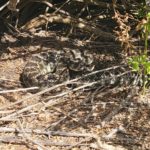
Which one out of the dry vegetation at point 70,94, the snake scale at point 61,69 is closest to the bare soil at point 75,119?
the dry vegetation at point 70,94

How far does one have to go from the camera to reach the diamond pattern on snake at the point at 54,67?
5.64m

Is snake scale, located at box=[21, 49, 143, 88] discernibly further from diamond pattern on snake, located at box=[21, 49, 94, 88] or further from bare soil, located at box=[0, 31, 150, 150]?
bare soil, located at box=[0, 31, 150, 150]

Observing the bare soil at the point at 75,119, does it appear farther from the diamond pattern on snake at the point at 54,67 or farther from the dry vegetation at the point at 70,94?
the diamond pattern on snake at the point at 54,67

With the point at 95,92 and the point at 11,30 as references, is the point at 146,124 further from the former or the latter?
the point at 11,30

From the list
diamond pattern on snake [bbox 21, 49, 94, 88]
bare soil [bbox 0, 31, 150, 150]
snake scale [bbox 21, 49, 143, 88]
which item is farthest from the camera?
diamond pattern on snake [bbox 21, 49, 94, 88]

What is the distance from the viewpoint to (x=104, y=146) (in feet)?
13.9

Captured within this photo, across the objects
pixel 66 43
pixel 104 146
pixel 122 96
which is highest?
pixel 66 43

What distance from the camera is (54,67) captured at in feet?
19.6

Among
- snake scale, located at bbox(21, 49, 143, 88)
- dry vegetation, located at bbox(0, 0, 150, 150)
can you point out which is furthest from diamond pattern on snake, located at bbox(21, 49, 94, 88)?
dry vegetation, located at bbox(0, 0, 150, 150)

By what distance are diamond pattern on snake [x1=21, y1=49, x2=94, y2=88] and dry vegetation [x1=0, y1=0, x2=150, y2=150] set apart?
13 centimetres

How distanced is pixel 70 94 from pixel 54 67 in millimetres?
952

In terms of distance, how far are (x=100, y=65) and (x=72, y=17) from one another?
77cm

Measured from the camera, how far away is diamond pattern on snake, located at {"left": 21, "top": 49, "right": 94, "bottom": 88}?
5637 mm

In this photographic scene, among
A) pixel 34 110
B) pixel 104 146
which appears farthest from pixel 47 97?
pixel 104 146
